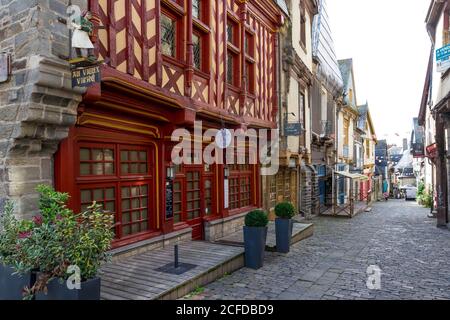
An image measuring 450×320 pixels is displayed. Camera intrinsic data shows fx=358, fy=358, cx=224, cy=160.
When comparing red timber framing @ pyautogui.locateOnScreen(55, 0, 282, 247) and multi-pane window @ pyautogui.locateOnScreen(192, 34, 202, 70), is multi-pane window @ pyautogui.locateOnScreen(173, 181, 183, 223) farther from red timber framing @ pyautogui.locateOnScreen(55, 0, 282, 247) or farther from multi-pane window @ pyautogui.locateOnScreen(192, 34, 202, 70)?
multi-pane window @ pyautogui.locateOnScreen(192, 34, 202, 70)

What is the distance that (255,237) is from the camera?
7.10 meters

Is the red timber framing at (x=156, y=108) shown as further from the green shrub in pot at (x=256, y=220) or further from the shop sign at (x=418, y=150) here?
the shop sign at (x=418, y=150)

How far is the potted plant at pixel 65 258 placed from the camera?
11.9 ft

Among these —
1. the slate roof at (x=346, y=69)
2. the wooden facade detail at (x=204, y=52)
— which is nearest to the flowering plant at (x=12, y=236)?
the wooden facade detail at (x=204, y=52)

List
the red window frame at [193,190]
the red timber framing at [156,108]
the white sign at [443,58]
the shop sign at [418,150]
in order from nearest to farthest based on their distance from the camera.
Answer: the red timber framing at [156,108]
the red window frame at [193,190]
the white sign at [443,58]
the shop sign at [418,150]

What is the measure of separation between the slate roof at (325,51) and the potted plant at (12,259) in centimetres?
1488

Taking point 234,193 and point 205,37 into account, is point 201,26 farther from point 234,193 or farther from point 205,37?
point 234,193

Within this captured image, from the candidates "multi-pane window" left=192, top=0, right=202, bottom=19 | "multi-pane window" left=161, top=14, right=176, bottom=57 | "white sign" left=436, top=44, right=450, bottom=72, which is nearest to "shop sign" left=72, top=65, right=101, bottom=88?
"multi-pane window" left=161, top=14, right=176, bottom=57

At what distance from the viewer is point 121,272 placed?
5516mm

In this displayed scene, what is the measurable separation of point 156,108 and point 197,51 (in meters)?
2.43

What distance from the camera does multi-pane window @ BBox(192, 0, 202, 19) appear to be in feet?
26.8

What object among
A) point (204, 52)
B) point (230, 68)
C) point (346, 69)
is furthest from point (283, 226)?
point (346, 69)
